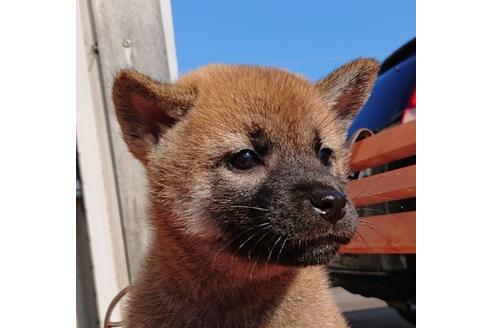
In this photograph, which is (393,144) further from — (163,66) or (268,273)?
(163,66)

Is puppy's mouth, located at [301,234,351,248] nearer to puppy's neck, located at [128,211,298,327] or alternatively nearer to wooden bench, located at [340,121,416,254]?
puppy's neck, located at [128,211,298,327]

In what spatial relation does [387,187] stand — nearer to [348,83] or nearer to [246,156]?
[348,83]

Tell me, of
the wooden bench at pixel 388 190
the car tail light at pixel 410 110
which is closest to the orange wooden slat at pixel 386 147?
the wooden bench at pixel 388 190

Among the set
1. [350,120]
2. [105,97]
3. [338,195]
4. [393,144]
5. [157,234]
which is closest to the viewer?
[338,195]

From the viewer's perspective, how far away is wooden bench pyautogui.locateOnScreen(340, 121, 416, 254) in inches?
135

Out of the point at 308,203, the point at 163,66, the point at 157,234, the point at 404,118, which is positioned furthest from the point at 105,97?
the point at 308,203

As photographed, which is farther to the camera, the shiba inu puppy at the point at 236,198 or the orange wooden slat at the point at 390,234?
the orange wooden slat at the point at 390,234

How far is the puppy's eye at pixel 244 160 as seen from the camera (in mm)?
2490

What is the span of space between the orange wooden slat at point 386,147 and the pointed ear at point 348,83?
1.97 ft

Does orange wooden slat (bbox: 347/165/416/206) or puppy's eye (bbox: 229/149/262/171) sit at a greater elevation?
puppy's eye (bbox: 229/149/262/171)

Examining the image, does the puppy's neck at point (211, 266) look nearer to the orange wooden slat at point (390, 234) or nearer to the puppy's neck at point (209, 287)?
the puppy's neck at point (209, 287)

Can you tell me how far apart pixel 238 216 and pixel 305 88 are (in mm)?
773

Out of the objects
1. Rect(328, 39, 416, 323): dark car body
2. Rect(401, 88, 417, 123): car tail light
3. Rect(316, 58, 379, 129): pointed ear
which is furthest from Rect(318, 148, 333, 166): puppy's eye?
Rect(401, 88, 417, 123): car tail light

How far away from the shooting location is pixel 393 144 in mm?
3682
